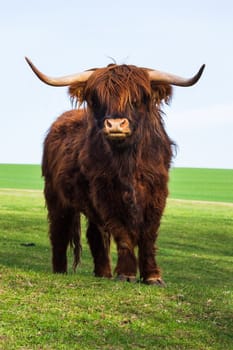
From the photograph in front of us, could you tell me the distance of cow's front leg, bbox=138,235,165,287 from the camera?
10.3 m

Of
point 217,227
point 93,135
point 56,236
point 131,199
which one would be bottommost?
point 217,227

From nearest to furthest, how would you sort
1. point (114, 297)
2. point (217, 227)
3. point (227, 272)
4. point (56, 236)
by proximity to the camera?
point (114, 297), point (56, 236), point (227, 272), point (217, 227)

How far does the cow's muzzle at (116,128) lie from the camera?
30.6ft

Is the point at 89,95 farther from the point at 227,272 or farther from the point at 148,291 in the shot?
the point at 227,272

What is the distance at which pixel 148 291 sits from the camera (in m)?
9.09

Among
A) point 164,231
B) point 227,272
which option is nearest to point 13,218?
point 164,231

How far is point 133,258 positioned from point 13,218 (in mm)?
15556

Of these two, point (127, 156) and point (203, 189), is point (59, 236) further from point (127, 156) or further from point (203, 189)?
point (203, 189)

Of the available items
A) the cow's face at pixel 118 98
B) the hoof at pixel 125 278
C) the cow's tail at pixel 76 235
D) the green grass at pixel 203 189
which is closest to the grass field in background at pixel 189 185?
the green grass at pixel 203 189

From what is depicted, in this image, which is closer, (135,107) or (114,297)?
(114,297)

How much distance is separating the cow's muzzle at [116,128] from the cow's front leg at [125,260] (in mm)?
1381

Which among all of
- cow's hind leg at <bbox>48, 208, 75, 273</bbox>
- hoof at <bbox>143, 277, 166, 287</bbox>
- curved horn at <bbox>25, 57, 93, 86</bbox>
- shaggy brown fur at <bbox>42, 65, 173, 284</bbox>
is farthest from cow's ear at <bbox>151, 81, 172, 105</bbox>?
cow's hind leg at <bbox>48, 208, 75, 273</bbox>

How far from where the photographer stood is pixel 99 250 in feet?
40.0

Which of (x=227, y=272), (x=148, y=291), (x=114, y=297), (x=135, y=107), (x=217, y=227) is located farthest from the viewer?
(x=217, y=227)
